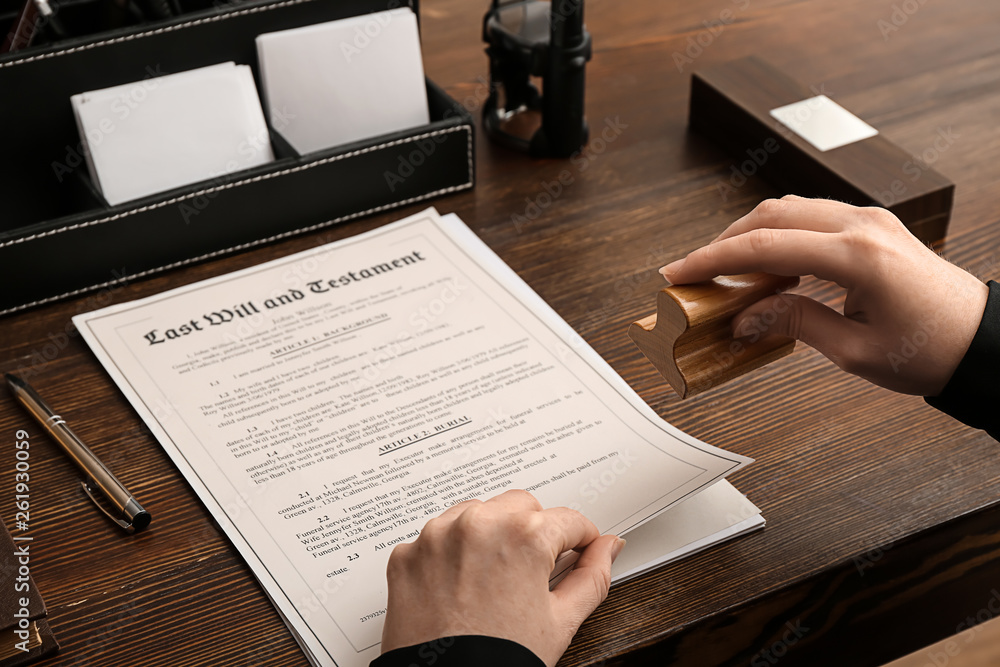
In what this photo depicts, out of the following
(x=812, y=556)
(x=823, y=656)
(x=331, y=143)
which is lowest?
(x=823, y=656)

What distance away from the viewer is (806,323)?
0.75m

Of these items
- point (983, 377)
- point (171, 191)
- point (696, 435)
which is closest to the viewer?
point (983, 377)

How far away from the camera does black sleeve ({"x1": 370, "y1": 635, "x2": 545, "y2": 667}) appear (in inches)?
23.7

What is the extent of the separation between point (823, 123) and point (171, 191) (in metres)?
0.75

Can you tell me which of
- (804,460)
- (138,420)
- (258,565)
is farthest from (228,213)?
(804,460)

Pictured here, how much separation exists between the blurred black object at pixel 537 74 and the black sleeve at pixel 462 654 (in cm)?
A: 72

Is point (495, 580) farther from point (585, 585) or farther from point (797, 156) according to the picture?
point (797, 156)

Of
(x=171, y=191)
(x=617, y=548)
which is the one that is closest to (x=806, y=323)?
(x=617, y=548)

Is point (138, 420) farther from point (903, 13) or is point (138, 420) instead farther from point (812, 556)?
point (903, 13)

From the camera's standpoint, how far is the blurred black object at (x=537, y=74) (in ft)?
3.60

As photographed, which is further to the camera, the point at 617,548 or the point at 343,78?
the point at 343,78

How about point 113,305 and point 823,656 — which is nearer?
point 823,656

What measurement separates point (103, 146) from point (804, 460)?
77 cm

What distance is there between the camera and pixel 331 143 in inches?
43.8
